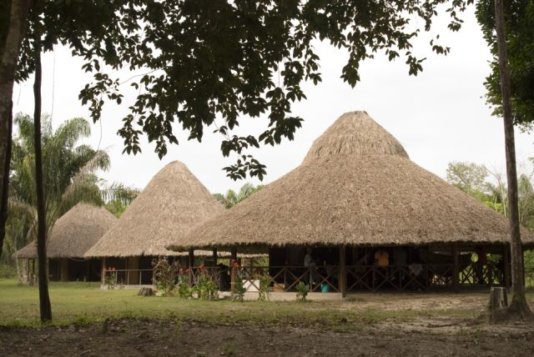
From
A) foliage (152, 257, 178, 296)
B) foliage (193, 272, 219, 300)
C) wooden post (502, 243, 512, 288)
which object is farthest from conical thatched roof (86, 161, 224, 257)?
wooden post (502, 243, 512, 288)

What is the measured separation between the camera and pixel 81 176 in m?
26.5

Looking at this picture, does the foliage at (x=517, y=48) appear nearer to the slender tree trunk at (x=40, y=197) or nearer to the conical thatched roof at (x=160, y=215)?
the slender tree trunk at (x=40, y=197)

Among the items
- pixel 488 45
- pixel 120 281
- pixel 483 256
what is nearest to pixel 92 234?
pixel 120 281

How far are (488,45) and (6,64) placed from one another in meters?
11.0

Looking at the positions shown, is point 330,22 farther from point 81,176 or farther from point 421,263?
point 81,176

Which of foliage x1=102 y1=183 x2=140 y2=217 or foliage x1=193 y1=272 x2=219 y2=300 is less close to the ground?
foliage x1=102 y1=183 x2=140 y2=217

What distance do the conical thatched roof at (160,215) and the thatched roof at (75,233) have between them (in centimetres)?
442

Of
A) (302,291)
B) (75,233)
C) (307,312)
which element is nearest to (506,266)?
(302,291)

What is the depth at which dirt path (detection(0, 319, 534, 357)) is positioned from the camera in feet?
20.8

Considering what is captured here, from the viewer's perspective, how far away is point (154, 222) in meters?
26.6

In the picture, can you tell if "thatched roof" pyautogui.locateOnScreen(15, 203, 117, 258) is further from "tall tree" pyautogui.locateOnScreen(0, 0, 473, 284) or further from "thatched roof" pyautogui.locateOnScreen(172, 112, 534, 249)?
"tall tree" pyautogui.locateOnScreen(0, 0, 473, 284)

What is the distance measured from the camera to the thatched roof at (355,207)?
1672 cm

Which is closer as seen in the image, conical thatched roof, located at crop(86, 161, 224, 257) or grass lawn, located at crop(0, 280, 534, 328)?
grass lawn, located at crop(0, 280, 534, 328)

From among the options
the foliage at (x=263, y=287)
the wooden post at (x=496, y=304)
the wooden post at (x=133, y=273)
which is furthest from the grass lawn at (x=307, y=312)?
the wooden post at (x=133, y=273)
